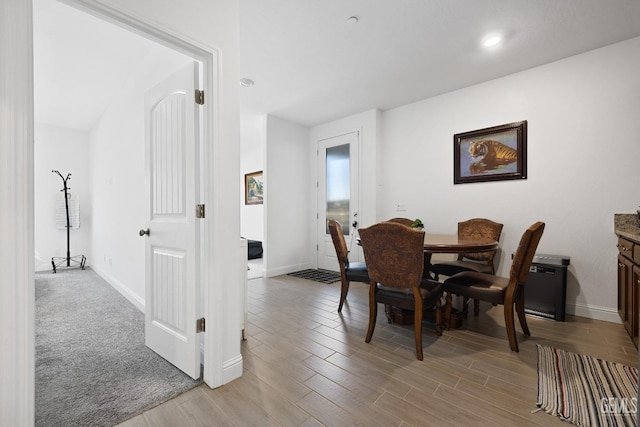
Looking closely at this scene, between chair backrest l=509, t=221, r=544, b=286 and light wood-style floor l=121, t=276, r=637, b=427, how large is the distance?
587 mm

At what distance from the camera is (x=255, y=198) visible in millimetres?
7270

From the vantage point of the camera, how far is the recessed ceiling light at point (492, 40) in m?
2.52

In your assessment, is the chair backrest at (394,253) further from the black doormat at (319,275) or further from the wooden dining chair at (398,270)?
the black doormat at (319,275)

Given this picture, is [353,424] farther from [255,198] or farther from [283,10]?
[255,198]

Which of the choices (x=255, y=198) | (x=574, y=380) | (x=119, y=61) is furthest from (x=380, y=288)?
(x=255, y=198)

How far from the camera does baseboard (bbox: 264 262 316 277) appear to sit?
4664 millimetres

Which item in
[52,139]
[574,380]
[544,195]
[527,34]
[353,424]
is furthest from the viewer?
[52,139]

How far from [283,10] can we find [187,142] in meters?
1.37

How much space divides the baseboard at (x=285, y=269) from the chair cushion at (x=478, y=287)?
3.05 m

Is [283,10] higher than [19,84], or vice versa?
[283,10]

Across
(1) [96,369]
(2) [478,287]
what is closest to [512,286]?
(2) [478,287]

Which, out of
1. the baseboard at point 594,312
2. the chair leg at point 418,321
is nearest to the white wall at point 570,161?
the baseboard at point 594,312

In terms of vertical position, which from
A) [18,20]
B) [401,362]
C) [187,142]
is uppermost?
[18,20]

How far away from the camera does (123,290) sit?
3.52m
